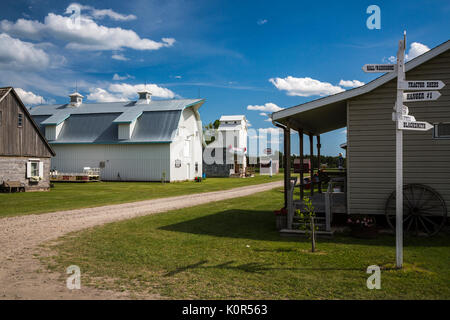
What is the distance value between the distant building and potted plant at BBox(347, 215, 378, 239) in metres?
34.9

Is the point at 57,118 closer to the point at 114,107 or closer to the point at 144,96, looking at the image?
the point at 114,107

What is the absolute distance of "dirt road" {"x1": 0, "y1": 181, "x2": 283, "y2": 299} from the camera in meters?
5.20

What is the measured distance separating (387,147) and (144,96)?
105 ft

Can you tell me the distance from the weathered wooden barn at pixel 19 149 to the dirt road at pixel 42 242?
10521 mm

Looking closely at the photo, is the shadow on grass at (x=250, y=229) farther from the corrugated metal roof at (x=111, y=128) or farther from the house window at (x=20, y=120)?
the corrugated metal roof at (x=111, y=128)

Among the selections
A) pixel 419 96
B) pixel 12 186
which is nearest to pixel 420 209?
pixel 419 96

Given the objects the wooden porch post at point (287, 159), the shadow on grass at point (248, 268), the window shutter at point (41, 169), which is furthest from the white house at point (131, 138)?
the shadow on grass at point (248, 268)

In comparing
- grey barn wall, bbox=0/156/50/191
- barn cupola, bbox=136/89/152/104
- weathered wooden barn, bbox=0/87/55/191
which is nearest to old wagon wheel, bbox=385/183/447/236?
weathered wooden barn, bbox=0/87/55/191

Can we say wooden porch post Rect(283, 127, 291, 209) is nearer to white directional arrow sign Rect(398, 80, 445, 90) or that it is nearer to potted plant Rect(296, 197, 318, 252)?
potted plant Rect(296, 197, 318, 252)

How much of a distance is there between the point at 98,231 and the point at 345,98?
7.68m

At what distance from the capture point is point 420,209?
359 inches

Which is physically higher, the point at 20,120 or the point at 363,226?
the point at 20,120

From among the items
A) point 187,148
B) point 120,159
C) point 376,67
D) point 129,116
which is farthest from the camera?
point 187,148
